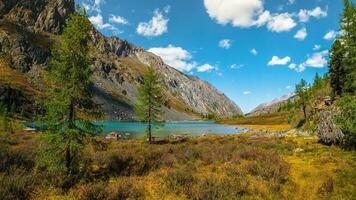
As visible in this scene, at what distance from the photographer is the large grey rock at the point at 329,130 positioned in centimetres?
2947

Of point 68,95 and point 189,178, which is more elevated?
point 68,95

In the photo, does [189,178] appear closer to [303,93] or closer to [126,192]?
[126,192]

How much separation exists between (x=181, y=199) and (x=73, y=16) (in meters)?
12.4

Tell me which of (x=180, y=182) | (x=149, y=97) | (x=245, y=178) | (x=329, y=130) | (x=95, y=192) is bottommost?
(x=245, y=178)

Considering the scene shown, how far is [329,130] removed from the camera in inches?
1227

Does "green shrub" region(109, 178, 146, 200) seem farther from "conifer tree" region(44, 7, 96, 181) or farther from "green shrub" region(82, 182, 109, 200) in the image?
"conifer tree" region(44, 7, 96, 181)

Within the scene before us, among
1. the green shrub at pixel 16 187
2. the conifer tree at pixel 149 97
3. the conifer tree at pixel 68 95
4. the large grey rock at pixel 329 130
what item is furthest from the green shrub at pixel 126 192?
the conifer tree at pixel 149 97

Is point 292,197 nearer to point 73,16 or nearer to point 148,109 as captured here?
point 73,16

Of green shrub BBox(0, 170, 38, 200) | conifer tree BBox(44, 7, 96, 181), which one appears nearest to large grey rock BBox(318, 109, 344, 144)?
conifer tree BBox(44, 7, 96, 181)

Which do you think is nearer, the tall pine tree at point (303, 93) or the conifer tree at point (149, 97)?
the conifer tree at point (149, 97)

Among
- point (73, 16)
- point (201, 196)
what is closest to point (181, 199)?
point (201, 196)

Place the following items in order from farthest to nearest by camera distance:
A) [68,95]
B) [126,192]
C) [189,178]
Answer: [68,95]
[189,178]
[126,192]

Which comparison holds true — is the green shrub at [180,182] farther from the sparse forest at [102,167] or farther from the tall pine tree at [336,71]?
the tall pine tree at [336,71]

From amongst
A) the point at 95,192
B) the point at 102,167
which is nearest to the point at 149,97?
the point at 102,167
